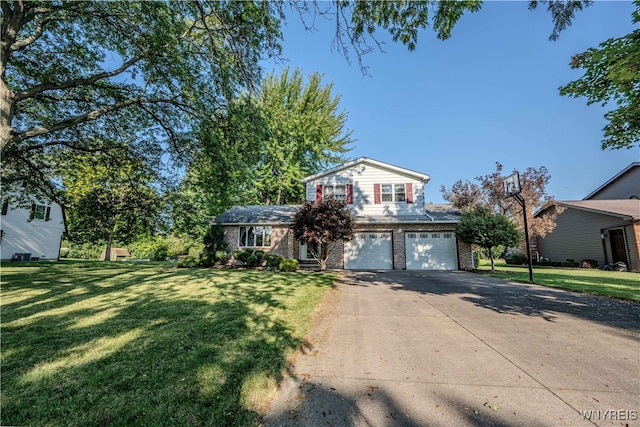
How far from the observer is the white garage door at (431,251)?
49.6ft

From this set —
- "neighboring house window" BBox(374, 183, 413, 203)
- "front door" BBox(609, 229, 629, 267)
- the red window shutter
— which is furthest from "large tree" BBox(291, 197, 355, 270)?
"front door" BBox(609, 229, 629, 267)

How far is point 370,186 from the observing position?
55.3ft

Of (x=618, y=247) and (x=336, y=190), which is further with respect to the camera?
(x=336, y=190)

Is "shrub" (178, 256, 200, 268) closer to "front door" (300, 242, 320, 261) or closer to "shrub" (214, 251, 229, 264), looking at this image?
"shrub" (214, 251, 229, 264)

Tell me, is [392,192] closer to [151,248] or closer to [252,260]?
[252,260]

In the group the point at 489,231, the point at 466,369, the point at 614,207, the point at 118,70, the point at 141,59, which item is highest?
the point at 141,59

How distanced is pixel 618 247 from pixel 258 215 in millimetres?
24146

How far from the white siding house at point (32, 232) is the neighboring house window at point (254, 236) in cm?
1409

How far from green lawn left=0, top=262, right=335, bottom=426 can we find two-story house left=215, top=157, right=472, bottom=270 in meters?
9.80

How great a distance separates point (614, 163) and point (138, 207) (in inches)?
1532

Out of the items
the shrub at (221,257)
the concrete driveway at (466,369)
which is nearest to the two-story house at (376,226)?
the shrub at (221,257)

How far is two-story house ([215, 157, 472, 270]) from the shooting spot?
15.2 meters

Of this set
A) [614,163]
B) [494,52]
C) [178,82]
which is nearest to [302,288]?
[178,82]

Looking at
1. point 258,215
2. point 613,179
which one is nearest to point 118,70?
point 258,215
